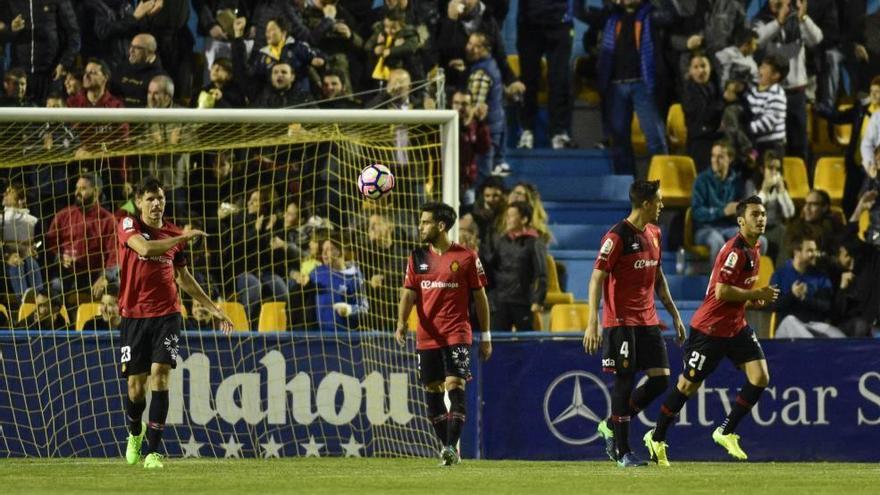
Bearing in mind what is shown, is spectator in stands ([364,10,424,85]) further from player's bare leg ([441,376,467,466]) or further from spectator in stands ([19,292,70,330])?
player's bare leg ([441,376,467,466])

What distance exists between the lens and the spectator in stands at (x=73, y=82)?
16812 mm

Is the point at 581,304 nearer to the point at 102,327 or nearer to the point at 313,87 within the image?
the point at 313,87

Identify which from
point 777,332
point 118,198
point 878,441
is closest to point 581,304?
point 777,332

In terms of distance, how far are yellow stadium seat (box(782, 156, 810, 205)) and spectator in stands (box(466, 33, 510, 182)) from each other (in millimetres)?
3366

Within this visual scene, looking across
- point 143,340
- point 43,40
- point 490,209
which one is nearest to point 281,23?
point 43,40

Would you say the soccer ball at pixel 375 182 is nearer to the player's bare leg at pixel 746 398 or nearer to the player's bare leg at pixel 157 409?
the player's bare leg at pixel 157 409

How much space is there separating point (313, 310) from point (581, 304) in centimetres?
283

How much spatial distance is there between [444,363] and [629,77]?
7.54 metres

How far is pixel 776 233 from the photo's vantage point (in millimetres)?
18141

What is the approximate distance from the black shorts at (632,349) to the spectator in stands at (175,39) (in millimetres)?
7383

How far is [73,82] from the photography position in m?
16.8

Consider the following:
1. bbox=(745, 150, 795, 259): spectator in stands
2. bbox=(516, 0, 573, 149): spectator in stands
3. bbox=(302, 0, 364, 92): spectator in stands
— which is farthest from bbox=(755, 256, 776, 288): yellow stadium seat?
bbox=(302, 0, 364, 92): spectator in stands

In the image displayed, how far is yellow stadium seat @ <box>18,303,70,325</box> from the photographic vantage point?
14672 millimetres

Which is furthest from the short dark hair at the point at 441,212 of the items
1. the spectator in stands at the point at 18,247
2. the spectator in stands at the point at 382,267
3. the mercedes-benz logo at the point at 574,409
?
the spectator in stands at the point at 18,247
